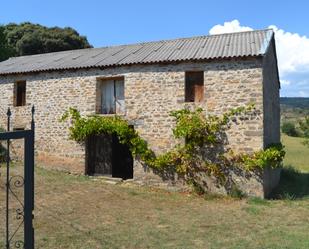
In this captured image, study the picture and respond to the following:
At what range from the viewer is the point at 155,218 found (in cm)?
1070

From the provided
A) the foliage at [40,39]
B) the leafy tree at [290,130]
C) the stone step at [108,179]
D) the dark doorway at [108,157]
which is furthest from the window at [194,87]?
the leafy tree at [290,130]

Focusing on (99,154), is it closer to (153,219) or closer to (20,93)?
(20,93)

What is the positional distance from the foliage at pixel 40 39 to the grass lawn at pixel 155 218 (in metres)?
24.5

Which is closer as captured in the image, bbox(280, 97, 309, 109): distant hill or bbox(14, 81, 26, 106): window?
bbox(14, 81, 26, 106): window

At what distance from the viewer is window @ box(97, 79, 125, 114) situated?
16.5 metres

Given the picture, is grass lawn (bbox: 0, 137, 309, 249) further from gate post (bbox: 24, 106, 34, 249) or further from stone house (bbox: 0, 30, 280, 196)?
gate post (bbox: 24, 106, 34, 249)

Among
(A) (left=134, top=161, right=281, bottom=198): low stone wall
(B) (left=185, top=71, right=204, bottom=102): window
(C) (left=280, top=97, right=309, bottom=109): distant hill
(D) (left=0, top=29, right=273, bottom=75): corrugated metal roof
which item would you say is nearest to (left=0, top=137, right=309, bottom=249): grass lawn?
(A) (left=134, top=161, right=281, bottom=198): low stone wall

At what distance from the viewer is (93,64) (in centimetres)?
1672

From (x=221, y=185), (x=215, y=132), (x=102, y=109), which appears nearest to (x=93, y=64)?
(x=102, y=109)

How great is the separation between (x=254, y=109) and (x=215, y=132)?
5.03 ft

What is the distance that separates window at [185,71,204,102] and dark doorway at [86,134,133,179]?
12.5 feet

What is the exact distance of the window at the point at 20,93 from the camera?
62.8 ft

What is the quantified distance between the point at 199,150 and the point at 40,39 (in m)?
27.7

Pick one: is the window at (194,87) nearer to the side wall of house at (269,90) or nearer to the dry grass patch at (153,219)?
the side wall of house at (269,90)
